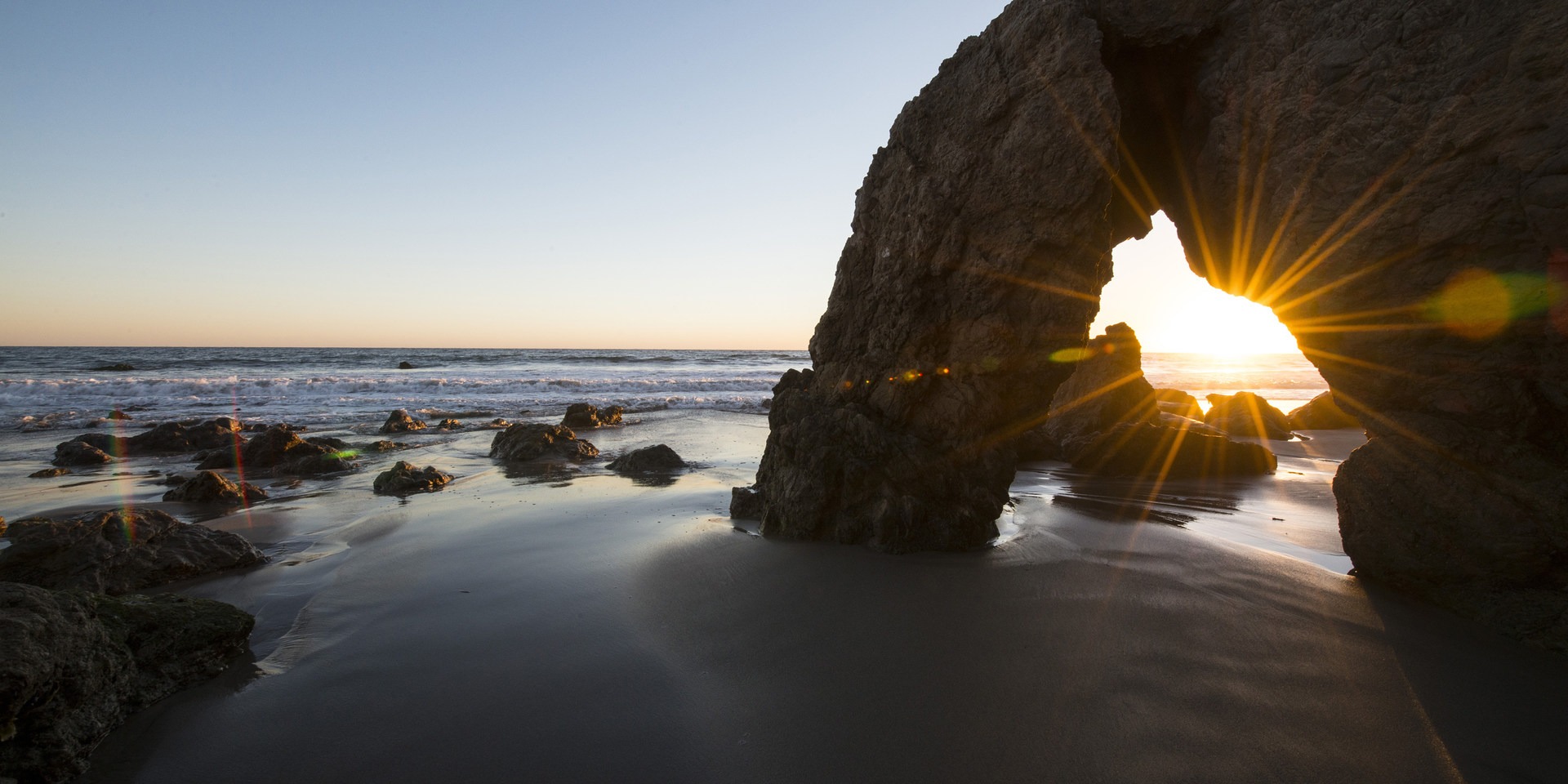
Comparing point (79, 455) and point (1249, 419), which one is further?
point (1249, 419)

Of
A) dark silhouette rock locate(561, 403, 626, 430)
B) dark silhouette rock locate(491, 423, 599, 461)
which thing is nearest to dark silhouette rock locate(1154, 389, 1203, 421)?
dark silhouette rock locate(491, 423, 599, 461)

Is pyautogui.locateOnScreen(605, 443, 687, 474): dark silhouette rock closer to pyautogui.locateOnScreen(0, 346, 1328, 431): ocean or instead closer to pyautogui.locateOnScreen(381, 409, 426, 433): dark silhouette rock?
pyautogui.locateOnScreen(381, 409, 426, 433): dark silhouette rock

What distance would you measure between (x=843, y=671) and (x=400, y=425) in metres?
16.5

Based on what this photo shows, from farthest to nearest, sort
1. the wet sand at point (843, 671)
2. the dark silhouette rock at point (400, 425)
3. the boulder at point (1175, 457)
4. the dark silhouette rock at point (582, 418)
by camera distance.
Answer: the dark silhouette rock at point (582, 418), the dark silhouette rock at point (400, 425), the boulder at point (1175, 457), the wet sand at point (843, 671)

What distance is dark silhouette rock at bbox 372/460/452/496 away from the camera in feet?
29.8

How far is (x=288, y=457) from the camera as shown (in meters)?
11.5

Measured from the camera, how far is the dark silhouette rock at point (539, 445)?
468 inches

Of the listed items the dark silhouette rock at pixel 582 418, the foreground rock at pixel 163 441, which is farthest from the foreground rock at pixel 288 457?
the dark silhouette rock at pixel 582 418

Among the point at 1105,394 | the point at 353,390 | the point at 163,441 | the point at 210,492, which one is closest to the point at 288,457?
the point at 210,492

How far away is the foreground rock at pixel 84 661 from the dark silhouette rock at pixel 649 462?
6.74 metres

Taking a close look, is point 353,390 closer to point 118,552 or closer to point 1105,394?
point 118,552

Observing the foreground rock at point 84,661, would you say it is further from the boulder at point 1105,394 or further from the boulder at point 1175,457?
the boulder at point 1105,394

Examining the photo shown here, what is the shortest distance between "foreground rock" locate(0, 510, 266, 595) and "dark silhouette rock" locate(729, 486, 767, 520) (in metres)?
4.55

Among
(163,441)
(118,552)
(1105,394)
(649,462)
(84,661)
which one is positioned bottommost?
(163,441)
